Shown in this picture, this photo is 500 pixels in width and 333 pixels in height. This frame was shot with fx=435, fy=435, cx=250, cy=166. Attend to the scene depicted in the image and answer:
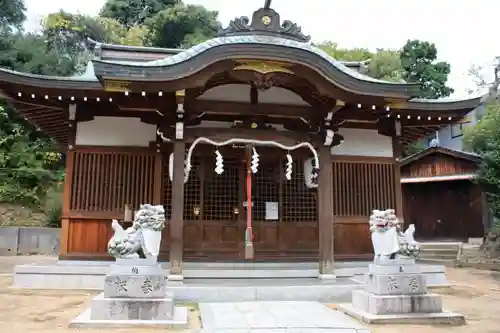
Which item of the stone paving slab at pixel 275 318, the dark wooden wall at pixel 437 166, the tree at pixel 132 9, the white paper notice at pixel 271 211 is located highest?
the tree at pixel 132 9

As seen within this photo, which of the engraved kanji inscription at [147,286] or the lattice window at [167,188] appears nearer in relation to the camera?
the engraved kanji inscription at [147,286]

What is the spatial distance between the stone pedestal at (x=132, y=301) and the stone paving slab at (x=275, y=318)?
0.58 m

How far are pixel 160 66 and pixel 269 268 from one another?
463 cm

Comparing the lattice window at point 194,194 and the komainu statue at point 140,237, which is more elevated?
the lattice window at point 194,194

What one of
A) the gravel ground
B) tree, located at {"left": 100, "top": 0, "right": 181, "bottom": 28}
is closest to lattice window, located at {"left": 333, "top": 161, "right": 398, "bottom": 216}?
the gravel ground

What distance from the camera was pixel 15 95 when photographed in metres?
8.56

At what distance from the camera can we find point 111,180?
30.7ft

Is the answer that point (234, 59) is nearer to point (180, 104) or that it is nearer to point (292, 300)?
point (180, 104)

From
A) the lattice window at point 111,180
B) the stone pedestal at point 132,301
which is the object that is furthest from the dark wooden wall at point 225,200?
the stone pedestal at point 132,301

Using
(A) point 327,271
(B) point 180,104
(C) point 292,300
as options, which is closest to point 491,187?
(A) point 327,271

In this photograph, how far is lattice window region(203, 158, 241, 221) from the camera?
9695mm

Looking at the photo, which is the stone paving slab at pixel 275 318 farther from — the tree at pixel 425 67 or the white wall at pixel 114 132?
the tree at pixel 425 67

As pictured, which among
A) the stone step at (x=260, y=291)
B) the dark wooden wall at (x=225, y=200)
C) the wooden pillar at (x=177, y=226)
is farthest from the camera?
the dark wooden wall at (x=225, y=200)

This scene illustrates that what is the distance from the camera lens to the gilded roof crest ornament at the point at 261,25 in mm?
8648
